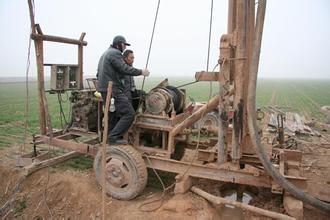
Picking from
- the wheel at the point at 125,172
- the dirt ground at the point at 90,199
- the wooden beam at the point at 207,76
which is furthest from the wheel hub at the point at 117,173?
the wooden beam at the point at 207,76

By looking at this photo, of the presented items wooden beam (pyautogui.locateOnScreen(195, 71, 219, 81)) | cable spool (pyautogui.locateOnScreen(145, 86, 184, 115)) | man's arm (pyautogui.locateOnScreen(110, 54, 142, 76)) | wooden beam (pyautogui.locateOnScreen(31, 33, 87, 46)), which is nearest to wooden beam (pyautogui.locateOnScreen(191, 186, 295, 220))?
cable spool (pyautogui.locateOnScreen(145, 86, 184, 115))

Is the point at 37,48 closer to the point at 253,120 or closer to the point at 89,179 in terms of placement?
the point at 89,179

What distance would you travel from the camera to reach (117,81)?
600cm

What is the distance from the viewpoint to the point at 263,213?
15.0ft

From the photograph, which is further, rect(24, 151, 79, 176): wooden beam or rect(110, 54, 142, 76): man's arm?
rect(24, 151, 79, 176): wooden beam

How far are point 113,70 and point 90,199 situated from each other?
2425 mm

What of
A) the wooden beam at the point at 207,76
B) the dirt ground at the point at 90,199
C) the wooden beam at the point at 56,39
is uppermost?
the wooden beam at the point at 56,39

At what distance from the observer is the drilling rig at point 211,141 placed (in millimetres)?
4781

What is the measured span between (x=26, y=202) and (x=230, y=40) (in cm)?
484

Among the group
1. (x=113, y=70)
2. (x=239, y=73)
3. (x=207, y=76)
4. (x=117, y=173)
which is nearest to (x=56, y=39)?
(x=113, y=70)

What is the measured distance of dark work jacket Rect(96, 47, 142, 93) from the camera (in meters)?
5.80

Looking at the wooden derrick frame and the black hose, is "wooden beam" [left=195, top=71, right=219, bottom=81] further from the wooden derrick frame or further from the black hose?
the black hose

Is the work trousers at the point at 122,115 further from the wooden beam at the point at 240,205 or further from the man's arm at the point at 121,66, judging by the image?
the wooden beam at the point at 240,205

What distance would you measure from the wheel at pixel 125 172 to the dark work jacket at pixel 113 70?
116cm
